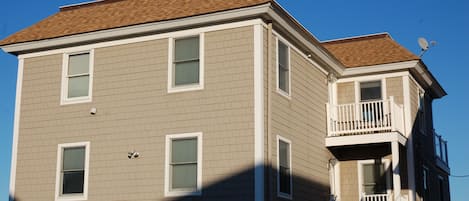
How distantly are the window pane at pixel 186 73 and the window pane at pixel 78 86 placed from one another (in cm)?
279

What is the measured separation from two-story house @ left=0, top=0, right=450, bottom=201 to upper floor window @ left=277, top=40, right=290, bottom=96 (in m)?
0.06

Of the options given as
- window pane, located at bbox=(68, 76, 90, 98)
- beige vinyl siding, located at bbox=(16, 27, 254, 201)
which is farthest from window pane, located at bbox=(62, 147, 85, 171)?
window pane, located at bbox=(68, 76, 90, 98)

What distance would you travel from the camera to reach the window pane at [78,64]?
1919 cm

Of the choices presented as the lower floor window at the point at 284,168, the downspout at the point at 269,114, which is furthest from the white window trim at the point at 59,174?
the lower floor window at the point at 284,168

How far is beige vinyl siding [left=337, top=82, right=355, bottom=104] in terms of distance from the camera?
75.0ft

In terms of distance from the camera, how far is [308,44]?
781 inches

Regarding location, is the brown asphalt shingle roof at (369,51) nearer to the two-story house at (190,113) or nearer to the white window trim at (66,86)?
the two-story house at (190,113)

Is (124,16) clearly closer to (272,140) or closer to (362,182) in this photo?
(272,140)

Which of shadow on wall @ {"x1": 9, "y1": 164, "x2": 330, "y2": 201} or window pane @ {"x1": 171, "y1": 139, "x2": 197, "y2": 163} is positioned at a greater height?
window pane @ {"x1": 171, "y1": 139, "x2": 197, "y2": 163}

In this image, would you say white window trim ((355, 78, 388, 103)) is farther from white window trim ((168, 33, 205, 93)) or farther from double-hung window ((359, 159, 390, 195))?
white window trim ((168, 33, 205, 93))

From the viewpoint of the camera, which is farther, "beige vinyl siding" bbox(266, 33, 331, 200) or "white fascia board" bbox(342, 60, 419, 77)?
"white fascia board" bbox(342, 60, 419, 77)

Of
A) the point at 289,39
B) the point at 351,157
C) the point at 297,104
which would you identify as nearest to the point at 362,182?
the point at 351,157

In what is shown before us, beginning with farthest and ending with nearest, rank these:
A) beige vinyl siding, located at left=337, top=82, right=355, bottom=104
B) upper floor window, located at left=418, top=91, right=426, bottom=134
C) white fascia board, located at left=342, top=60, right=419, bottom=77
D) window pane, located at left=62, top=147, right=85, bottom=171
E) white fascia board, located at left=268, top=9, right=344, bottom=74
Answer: upper floor window, located at left=418, top=91, right=426, bottom=134, beige vinyl siding, located at left=337, top=82, right=355, bottom=104, white fascia board, located at left=342, top=60, right=419, bottom=77, window pane, located at left=62, top=147, right=85, bottom=171, white fascia board, located at left=268, top=9, right=344, bottom=74

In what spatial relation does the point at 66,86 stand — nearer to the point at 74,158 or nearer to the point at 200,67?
the point at 74,158
